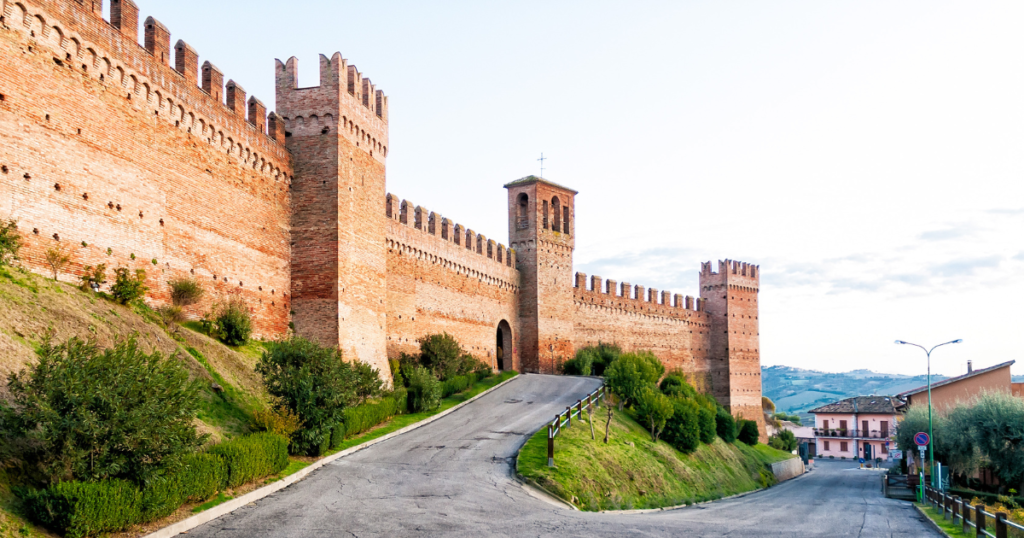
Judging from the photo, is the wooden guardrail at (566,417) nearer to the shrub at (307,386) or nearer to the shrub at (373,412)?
the shrub at (373,412)

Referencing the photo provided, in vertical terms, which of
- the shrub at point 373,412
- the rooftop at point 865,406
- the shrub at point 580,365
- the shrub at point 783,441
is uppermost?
the shrub at point 580,365

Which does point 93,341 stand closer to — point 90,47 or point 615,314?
point 90,47

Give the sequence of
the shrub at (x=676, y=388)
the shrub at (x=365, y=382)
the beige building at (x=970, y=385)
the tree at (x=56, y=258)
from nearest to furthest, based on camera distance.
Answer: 1. the tree at (x=56, y=258)
2. the shrub at (x=365, y=382)
3. the shrub at (x=676, y=388)
4. the beige building at (x=970, y=385)

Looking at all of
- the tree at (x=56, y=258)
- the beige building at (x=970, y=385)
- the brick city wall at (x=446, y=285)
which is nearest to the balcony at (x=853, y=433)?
the beige building at (x=970, y=385)

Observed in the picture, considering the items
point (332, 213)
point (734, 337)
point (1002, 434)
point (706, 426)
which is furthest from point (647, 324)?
point (332, 213)

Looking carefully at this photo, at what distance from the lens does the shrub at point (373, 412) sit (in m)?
20.6

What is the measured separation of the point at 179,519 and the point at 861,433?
72.0m

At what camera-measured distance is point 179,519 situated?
41.3 ft

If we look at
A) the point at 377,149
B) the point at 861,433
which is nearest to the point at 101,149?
the point at 377,149

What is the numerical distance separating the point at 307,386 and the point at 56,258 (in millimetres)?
5668

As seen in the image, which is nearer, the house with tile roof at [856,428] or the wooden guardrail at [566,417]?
the wooden guardrail at [566,417]

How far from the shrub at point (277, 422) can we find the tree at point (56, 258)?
16.1ft

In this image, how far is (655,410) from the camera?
30.2 metres

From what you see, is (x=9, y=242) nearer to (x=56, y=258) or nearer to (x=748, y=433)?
Result: (x=56, y=258)
